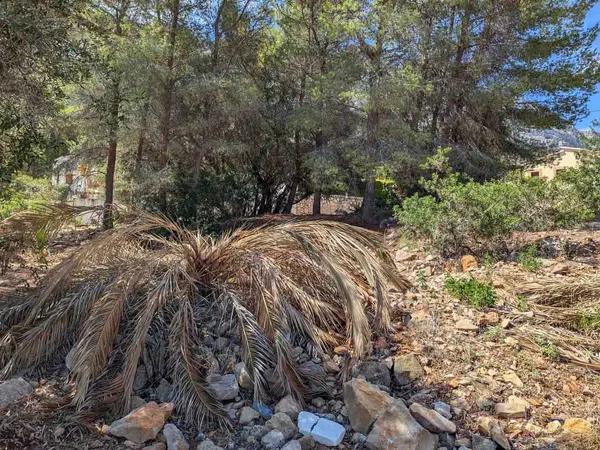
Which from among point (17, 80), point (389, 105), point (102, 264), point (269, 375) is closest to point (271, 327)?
point (269, 375)

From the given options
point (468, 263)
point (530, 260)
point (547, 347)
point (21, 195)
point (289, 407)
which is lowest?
point (289, 407)

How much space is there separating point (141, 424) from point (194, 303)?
3.40 ft

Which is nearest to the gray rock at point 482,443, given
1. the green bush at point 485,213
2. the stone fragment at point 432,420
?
the stone fragment at point 432,420

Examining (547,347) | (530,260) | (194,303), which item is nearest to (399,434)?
(547,347)

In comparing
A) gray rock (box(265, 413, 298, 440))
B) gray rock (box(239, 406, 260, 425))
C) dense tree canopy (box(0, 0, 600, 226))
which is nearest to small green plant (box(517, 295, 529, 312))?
gray rock (box(265, 413, 298, 440))

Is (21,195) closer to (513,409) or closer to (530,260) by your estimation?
(530,260)

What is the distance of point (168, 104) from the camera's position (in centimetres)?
980

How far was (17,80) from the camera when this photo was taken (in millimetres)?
3785

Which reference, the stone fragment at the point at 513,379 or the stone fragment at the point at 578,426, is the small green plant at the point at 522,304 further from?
the stone fragment at the point at 578,426

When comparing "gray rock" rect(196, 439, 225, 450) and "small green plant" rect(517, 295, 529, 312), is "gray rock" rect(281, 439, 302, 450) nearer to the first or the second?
"gray rock" rect(196, 439, 225, 450)

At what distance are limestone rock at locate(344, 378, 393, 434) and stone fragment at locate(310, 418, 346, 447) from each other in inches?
3.7

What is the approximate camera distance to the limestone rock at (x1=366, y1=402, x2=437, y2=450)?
2.32 m

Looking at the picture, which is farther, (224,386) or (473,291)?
(473,291)

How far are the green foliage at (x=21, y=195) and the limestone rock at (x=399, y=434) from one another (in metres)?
3.10
